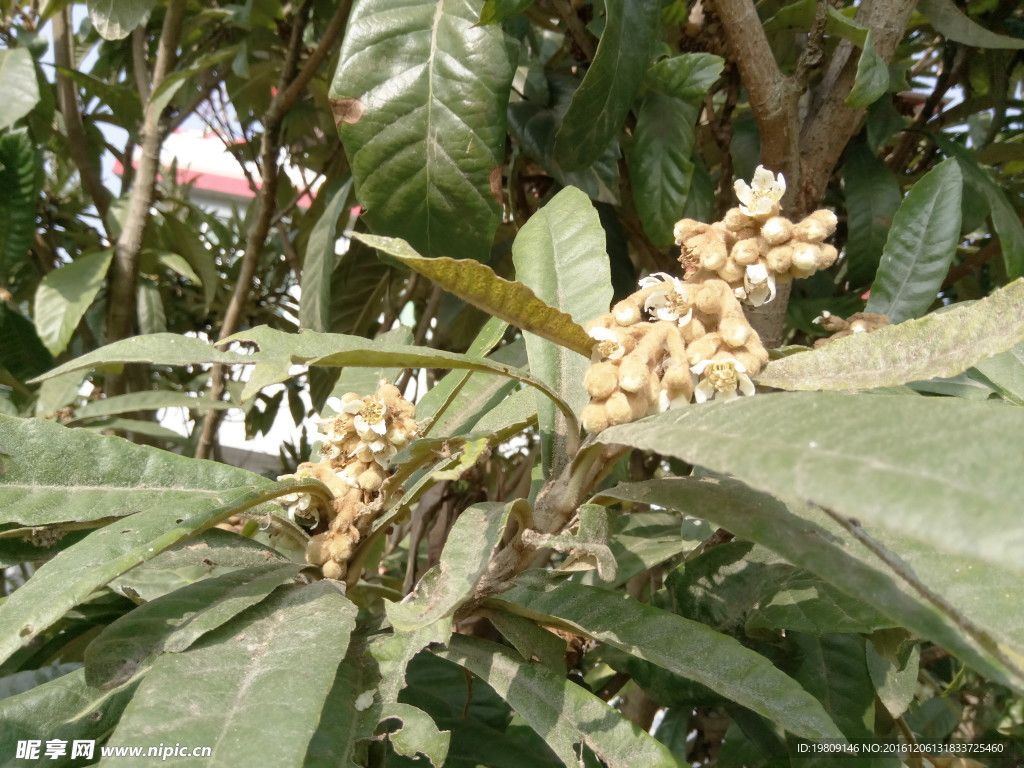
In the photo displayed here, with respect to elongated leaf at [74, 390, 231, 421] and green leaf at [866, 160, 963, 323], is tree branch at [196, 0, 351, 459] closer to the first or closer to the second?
elongated leaf at [74, 390, 231, 421]

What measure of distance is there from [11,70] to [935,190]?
1296 mm

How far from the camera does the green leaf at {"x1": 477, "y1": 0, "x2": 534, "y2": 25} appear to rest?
71cm

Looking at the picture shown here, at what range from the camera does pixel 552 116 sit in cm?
103

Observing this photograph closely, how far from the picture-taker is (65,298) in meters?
1.27

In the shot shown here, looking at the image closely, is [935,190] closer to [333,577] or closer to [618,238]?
[618,238]

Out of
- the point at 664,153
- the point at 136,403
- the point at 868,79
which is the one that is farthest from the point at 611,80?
the point at 136,403

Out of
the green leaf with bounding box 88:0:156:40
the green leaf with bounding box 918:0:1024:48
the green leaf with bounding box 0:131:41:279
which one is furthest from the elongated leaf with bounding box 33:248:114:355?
the green leaf with bounding box 918:0:1024:48

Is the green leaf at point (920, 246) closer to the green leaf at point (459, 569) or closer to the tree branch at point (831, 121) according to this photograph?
the tree branch at point (831, 121)

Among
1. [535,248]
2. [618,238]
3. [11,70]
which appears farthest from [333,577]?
[11,70]

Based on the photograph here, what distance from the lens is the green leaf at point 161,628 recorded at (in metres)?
0.53

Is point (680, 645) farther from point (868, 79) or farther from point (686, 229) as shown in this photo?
point (868, 79)

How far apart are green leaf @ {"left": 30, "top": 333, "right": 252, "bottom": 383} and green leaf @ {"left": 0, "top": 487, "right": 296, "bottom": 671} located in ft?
0.33

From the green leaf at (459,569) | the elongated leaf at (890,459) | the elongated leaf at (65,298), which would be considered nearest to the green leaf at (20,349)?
the elongated leaf at (65,298)

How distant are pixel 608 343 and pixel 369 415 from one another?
0.76ft
